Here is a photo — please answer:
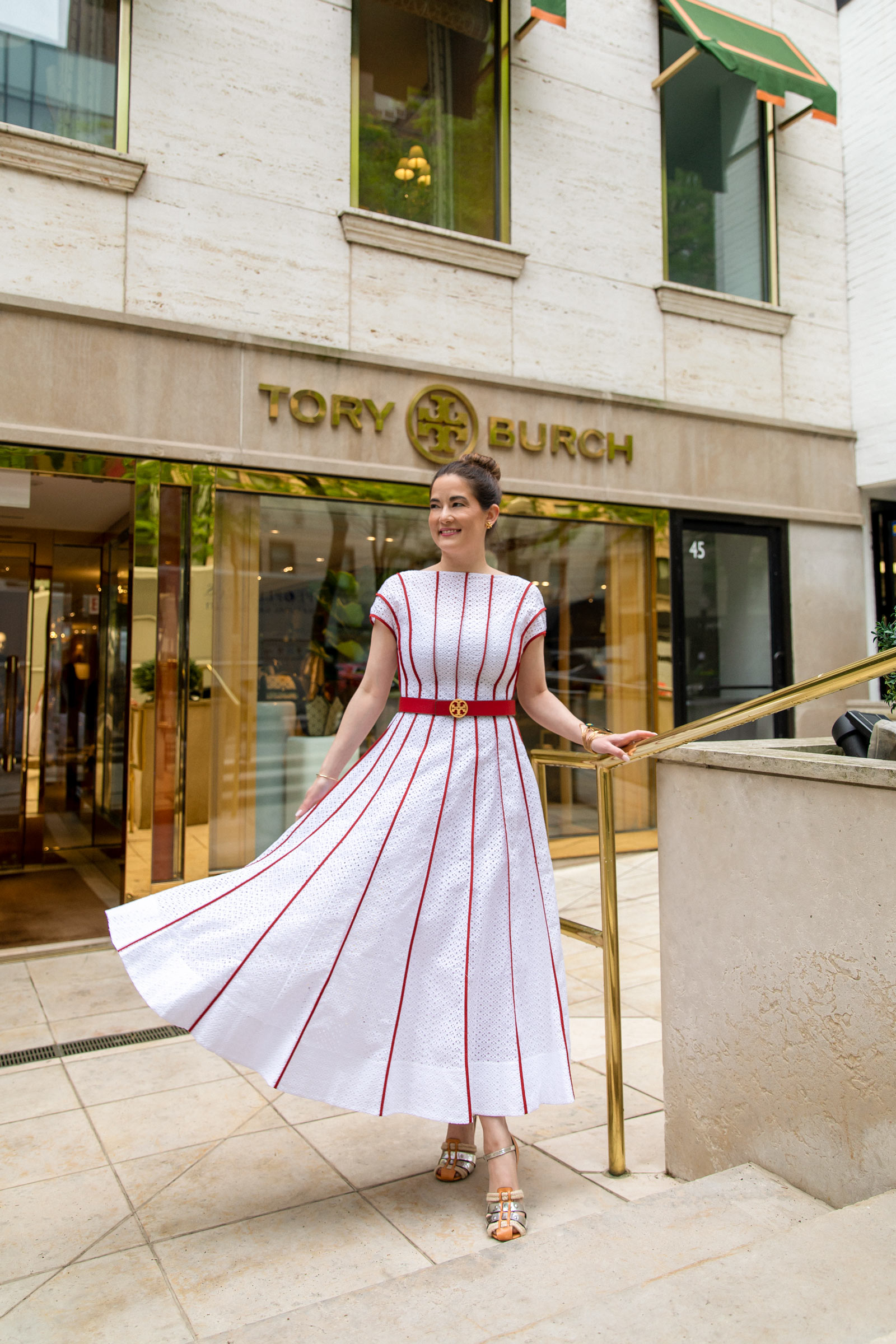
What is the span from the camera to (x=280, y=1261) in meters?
2.12

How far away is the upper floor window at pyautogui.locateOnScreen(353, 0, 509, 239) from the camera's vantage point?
20.4ft

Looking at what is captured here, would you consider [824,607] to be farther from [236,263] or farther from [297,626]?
[236,263]

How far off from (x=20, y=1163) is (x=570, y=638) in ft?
17.0

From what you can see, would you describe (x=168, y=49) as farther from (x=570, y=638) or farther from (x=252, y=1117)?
(x=252, y=1117)

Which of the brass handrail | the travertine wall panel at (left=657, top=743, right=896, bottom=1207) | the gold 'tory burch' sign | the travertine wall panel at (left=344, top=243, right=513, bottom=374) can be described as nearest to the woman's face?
the brass handrail

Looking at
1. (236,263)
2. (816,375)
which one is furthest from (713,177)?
(236,263)

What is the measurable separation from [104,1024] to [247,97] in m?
5.17

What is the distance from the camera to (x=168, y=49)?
549 cm

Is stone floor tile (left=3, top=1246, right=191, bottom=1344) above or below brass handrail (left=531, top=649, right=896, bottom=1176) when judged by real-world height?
below

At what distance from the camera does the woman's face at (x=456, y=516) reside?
245 centimetres

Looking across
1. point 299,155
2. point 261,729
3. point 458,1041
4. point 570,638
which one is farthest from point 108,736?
point 458,1041

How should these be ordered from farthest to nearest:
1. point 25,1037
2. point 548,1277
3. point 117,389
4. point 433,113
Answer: point 433,113, point 117,389, point 25,1037, point 548,1277

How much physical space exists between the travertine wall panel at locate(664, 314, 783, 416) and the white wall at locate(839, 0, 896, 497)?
2.86 feet

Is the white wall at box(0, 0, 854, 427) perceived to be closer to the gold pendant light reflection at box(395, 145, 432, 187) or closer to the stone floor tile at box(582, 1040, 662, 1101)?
the gold pendant light reflection at box(395, 145, 432, 187)
